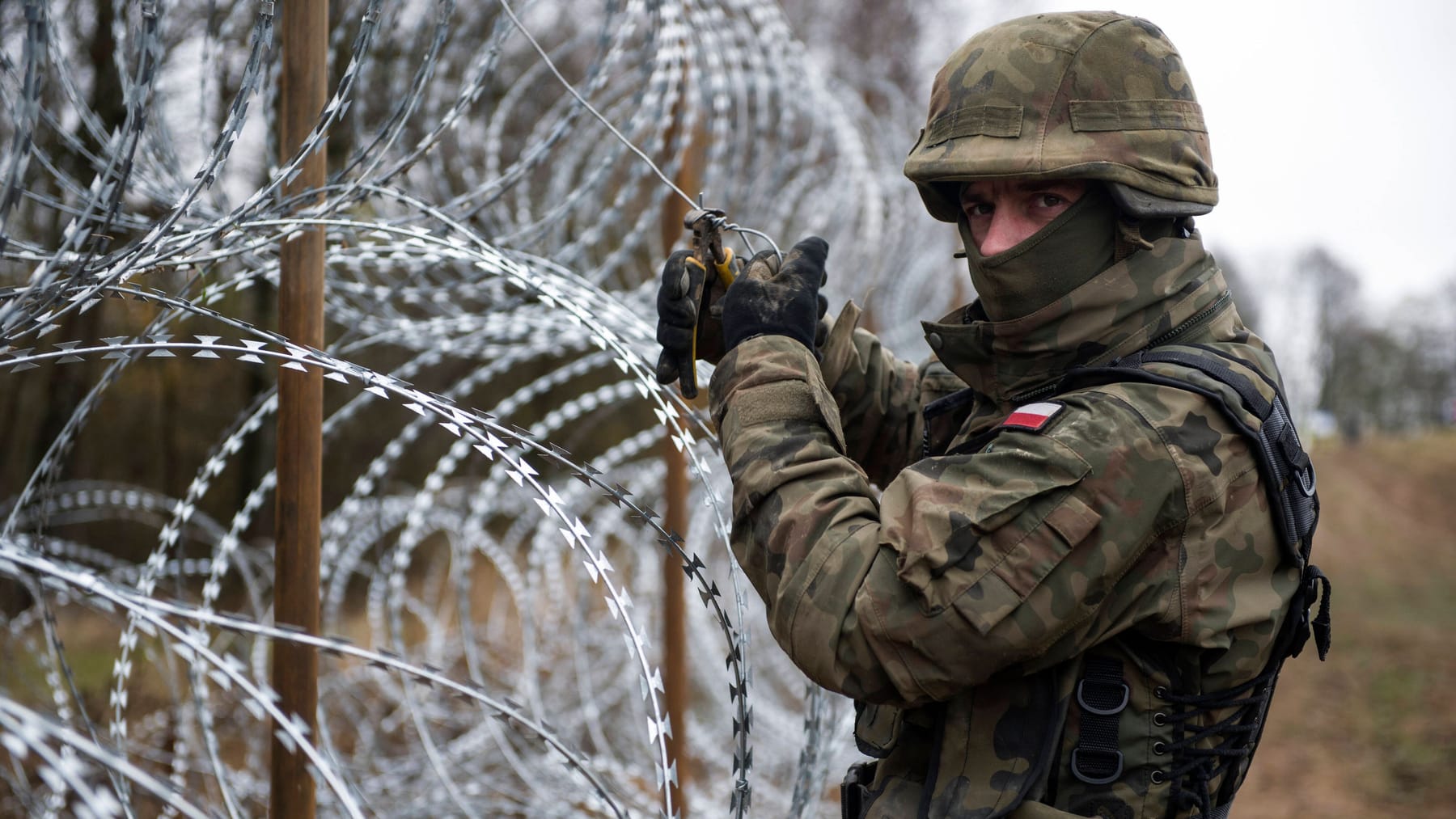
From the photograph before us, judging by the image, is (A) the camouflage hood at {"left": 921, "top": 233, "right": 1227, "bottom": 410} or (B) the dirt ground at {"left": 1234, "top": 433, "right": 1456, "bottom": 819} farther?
(B) the dirt ground at {"left": 1234, "top": 433, "right": 1456, "bottom": 819}

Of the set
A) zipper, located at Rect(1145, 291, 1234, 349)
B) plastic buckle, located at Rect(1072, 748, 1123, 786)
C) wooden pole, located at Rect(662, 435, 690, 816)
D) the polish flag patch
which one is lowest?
wooden pole, located at Rect(662, 435, 690, 816)

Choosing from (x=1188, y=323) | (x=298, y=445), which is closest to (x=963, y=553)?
(x=1188, y=323)

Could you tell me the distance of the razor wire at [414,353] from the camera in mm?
1513

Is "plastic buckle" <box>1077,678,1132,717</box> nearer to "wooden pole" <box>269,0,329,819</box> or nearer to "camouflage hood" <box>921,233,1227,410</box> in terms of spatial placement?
"camouflage hood" <box>921,233,1227,410</box>

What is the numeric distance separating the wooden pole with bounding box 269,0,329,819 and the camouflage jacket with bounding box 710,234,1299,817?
78 centimetres

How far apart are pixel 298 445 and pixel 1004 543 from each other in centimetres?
127

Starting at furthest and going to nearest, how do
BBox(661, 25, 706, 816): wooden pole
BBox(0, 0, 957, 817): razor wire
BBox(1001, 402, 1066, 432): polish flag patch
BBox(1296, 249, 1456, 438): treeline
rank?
BBox(1296, 249, 1456, 438): treeline
BBox(661, 25, 706, 816): wooden pole
BBox(1001, 402, 1066, 432): polish flag patch
BBox(0, 0, 957, 817): razor wire

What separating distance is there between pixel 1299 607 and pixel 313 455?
5.62 feet

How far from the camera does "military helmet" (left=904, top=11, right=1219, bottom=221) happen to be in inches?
69.1

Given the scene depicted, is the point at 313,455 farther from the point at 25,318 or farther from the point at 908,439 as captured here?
the point at 908,439

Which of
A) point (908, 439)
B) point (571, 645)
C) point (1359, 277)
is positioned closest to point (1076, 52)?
point (908, 439)

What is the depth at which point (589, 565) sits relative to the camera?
1542 millimetres

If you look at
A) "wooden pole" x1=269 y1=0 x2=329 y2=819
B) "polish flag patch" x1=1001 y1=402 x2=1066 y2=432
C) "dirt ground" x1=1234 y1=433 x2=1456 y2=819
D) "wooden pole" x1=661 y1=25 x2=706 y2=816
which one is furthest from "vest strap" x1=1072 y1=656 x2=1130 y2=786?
"dirt ground" x1=1234 y1=433 x2=1456 y2=819

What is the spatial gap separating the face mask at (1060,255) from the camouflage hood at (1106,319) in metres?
0.03
